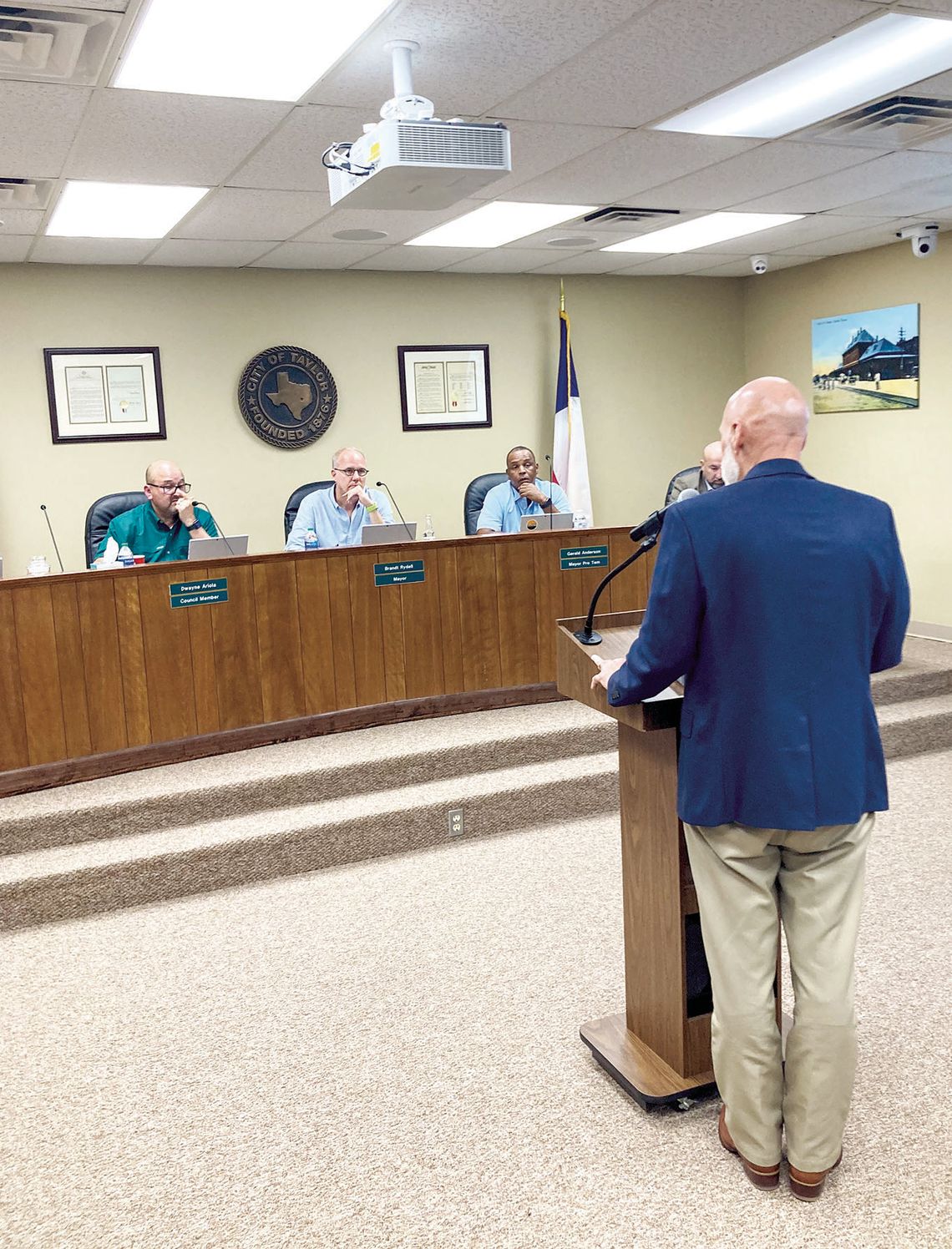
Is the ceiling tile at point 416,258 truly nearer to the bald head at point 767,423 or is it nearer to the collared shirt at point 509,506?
the collared shirt at point 509,506

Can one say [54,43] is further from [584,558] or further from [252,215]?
[584,558]

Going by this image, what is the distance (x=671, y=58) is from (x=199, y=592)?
2.62 m

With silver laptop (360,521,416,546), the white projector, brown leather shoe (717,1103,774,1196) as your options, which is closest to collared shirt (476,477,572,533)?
silver laptop (360,521,416,546)

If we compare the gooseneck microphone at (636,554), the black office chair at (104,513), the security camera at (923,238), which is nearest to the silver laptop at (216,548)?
the black office chair at (104,513)

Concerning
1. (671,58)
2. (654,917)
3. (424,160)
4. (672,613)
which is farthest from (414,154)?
(654,917)

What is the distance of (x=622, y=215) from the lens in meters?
5.77

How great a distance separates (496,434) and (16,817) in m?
4.70

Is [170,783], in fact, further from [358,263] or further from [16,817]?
[358,263]

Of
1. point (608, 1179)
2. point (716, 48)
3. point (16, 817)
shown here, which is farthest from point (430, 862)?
point (716, 48)

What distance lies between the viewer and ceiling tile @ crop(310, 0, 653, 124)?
9.84 feet

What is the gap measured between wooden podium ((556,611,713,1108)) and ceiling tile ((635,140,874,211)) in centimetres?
300

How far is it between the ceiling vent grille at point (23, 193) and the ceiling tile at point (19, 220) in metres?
0.10

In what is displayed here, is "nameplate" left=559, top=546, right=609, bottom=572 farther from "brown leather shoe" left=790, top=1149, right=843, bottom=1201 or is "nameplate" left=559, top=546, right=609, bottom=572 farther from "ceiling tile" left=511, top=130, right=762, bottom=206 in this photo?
"brown leather shoe" left=790, top=1149, right=843, bottom=1201

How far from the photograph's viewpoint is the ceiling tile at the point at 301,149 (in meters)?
3.80
